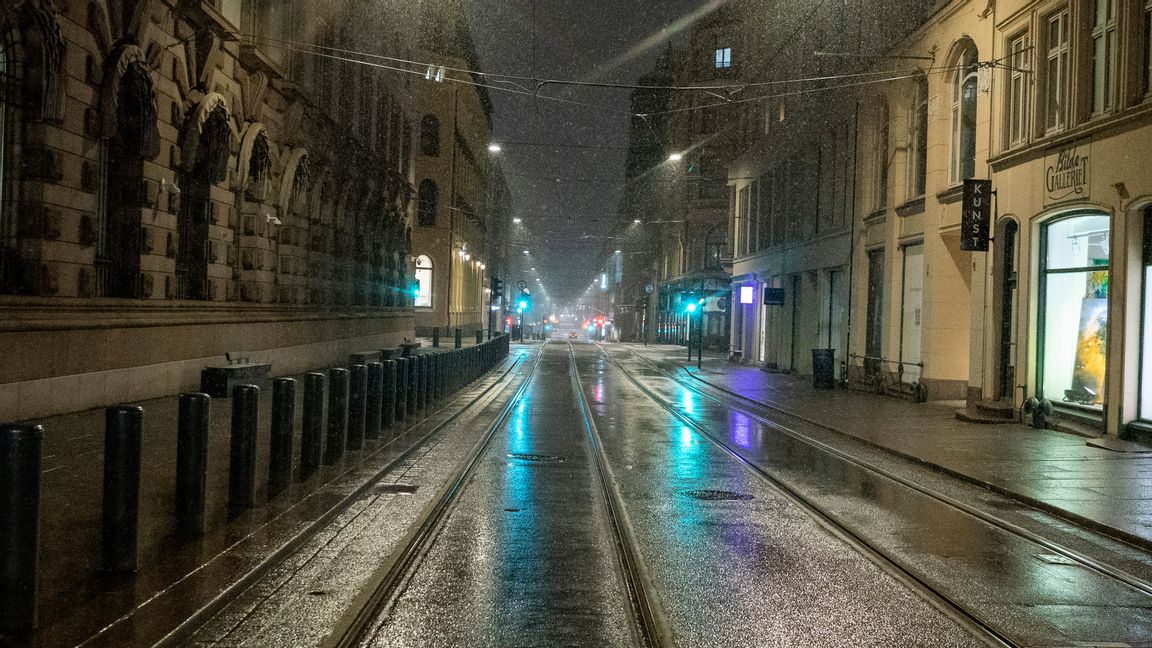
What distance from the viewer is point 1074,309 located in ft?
54.9

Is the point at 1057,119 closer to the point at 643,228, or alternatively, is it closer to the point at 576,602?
the point at 576,602

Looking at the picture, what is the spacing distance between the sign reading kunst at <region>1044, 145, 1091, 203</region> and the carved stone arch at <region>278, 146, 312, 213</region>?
1665cm

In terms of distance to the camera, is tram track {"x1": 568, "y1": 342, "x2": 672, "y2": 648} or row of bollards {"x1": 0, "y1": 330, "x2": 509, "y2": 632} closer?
row of bollards {"x1": 0, "y1": 330, "x2": 509, "y2": 632}

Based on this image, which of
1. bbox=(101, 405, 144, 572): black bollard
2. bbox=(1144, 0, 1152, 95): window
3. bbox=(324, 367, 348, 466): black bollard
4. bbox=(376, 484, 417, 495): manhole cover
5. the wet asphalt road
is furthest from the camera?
bbox=(1144, 0, 1152, 95): window

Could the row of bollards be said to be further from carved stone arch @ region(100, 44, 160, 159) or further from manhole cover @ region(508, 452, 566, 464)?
carved stone arch @ region(100, 44, 160, 159)

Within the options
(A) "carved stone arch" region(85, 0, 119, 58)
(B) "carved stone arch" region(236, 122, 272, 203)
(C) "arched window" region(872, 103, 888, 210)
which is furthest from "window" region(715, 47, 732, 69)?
(A) "carved stone arch" region(85, 0, 119, 58)

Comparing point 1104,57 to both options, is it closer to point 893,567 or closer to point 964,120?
point 964,120

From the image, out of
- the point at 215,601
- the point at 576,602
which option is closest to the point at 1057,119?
the point at 576,602

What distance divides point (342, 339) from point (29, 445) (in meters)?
25.4

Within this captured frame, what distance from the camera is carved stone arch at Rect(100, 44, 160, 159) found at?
14756 mm

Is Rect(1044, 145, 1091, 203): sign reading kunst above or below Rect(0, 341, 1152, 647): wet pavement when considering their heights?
above

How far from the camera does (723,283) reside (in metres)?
56.8

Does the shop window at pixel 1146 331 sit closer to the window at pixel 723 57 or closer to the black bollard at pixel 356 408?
the black bollard at pixel 356 408

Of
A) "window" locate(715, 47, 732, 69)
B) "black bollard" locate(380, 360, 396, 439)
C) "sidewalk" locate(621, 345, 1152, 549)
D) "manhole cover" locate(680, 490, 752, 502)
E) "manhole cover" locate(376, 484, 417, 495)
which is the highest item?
"window" locate(715, 47, 732, 69)
